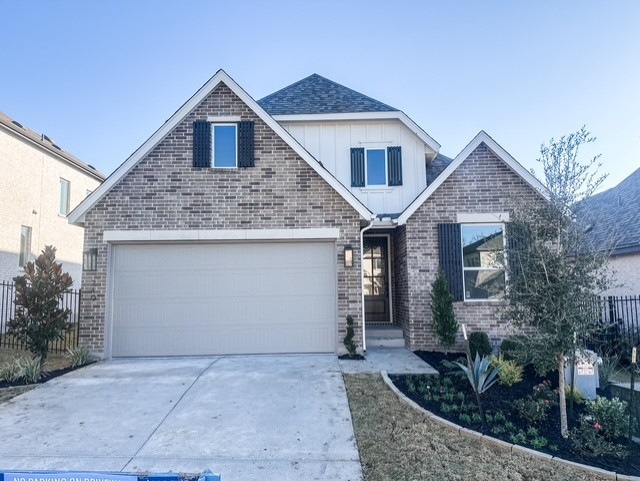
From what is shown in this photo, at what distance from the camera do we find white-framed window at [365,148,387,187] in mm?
11648

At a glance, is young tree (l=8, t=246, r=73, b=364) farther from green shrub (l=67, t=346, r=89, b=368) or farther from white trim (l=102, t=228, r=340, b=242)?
white trim (l=102, t=228, r=340, b=242)

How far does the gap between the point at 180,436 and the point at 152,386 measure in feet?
7.53

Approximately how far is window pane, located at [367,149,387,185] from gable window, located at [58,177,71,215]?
12.9 m

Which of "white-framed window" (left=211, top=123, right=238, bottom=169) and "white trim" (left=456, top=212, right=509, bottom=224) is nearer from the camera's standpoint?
"white-framed window" (left=211, top=123, right=238, bottom=169)

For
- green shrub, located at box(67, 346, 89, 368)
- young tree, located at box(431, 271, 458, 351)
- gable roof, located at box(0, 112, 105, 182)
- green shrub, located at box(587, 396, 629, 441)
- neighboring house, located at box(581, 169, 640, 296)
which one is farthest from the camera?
gable roof, located at box(0, 112, 105, 182)

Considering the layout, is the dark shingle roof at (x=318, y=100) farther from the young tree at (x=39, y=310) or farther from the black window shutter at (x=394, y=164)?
the young tree at (x=39, y=310)

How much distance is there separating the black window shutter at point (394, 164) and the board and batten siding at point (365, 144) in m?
0.17

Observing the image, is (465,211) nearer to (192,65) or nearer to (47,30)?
(192,65)

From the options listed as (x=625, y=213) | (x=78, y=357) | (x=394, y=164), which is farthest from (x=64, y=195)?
(x=625, y=213)

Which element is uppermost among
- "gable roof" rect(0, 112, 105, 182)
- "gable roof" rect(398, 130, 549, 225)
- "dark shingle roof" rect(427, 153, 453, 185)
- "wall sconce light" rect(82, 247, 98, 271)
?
"gable roof" rect(0, 112, 105, 182)

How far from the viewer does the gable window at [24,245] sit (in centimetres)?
1440

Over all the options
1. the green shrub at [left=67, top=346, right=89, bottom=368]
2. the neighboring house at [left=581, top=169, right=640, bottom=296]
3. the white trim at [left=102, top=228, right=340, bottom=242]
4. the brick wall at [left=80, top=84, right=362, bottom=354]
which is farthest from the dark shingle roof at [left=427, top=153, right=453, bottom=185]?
the green shrub at [left=67, top=346, right=89, bottom=368]

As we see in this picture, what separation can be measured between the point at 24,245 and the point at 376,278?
41.5 ft

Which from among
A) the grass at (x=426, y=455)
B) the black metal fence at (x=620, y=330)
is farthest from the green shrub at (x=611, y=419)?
the black metal fence at (x=620, y=330)
